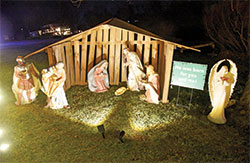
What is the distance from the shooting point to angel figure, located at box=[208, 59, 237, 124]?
5.32m

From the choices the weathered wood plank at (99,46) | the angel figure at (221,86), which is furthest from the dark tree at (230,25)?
the weathered wood plank at (99,46)

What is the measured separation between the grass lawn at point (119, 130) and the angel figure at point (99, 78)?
1.72 ft

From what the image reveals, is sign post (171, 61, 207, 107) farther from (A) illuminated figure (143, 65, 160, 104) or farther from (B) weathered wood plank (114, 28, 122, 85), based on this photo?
(B) weathered wood plank (114, 28, 122, 85)

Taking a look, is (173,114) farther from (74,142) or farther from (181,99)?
(74,142)

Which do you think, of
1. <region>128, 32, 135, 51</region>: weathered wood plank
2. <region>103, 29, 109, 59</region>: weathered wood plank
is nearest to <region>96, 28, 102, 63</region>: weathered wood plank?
<region>103, 29, 109, 59</region>: weathered wood plank

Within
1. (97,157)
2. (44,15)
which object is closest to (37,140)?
(97,157)

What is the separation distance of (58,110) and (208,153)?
5316mm

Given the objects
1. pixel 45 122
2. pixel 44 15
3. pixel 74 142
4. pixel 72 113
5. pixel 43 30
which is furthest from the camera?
pixel 44 15

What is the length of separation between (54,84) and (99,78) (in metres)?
2.11

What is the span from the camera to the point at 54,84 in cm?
638

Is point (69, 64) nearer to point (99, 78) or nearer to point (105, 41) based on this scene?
point (99, 78)

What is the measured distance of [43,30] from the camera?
24.5 meters

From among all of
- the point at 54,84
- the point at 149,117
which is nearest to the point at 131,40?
the point at 149,117

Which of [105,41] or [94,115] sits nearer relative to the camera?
[94,115]
